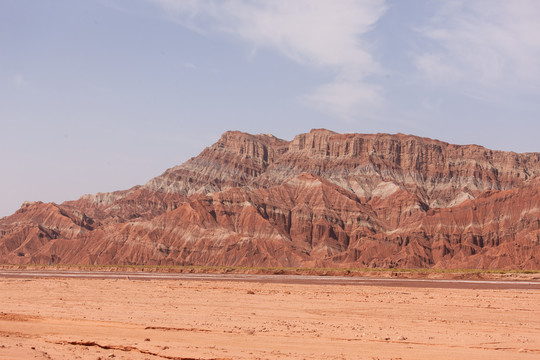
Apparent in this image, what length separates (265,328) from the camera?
21781 millimetres

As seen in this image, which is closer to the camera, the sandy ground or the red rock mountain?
the sandy ground

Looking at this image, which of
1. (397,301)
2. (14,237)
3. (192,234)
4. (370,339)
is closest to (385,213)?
(192,234)

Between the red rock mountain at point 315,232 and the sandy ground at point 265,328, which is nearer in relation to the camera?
the sandy ground at point 265,328

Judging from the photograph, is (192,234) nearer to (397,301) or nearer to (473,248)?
(473,248)

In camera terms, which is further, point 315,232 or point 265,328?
point 315,232

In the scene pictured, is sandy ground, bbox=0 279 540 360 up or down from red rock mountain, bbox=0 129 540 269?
down

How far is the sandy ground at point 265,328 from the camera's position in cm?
1725

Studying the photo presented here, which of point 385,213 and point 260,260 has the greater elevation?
point 385,213

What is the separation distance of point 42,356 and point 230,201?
152764 mm

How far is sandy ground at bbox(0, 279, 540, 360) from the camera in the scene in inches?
679

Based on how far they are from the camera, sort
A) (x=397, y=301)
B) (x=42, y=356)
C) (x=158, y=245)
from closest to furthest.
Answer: (x=42, y=356) → (x=397, y=301) → (x=158, y=245)

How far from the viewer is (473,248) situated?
143 m

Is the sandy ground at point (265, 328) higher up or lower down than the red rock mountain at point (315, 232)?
lower down

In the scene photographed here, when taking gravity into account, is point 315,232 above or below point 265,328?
above
